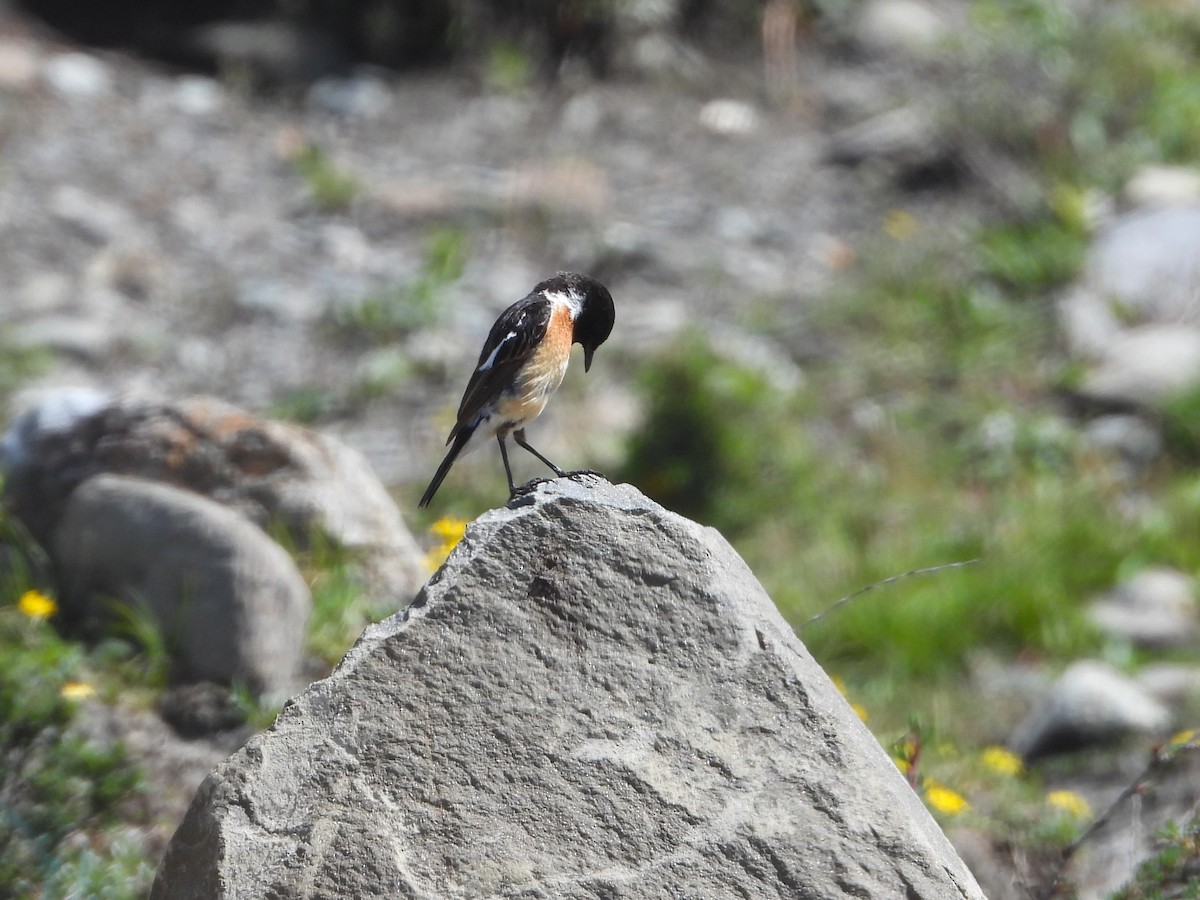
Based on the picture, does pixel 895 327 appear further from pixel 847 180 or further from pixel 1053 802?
pixel 1053 802

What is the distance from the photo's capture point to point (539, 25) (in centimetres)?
1145

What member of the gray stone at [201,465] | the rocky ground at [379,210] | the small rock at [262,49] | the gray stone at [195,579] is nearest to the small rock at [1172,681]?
the rocky ground at [379,210]

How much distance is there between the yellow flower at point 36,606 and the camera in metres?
4.80

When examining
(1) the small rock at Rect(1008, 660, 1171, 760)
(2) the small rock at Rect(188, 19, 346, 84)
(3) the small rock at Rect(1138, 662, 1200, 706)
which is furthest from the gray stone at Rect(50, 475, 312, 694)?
(2) the small rock at Rect(188, 19, 346, 84)

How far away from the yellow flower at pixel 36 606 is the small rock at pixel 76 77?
671 centimetres

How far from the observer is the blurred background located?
5242mm

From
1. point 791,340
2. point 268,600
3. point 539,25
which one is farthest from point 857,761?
point 539,25

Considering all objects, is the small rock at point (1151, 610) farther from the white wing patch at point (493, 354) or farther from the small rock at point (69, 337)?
the small rock at point (69, 337)

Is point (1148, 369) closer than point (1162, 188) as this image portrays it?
Yes

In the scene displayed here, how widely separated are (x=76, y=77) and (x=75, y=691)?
7.65 metres

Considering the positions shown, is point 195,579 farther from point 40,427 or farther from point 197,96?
point 197,96

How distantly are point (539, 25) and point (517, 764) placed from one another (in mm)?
9380

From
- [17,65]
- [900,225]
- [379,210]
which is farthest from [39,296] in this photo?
[900,225]

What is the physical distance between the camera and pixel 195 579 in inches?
193
